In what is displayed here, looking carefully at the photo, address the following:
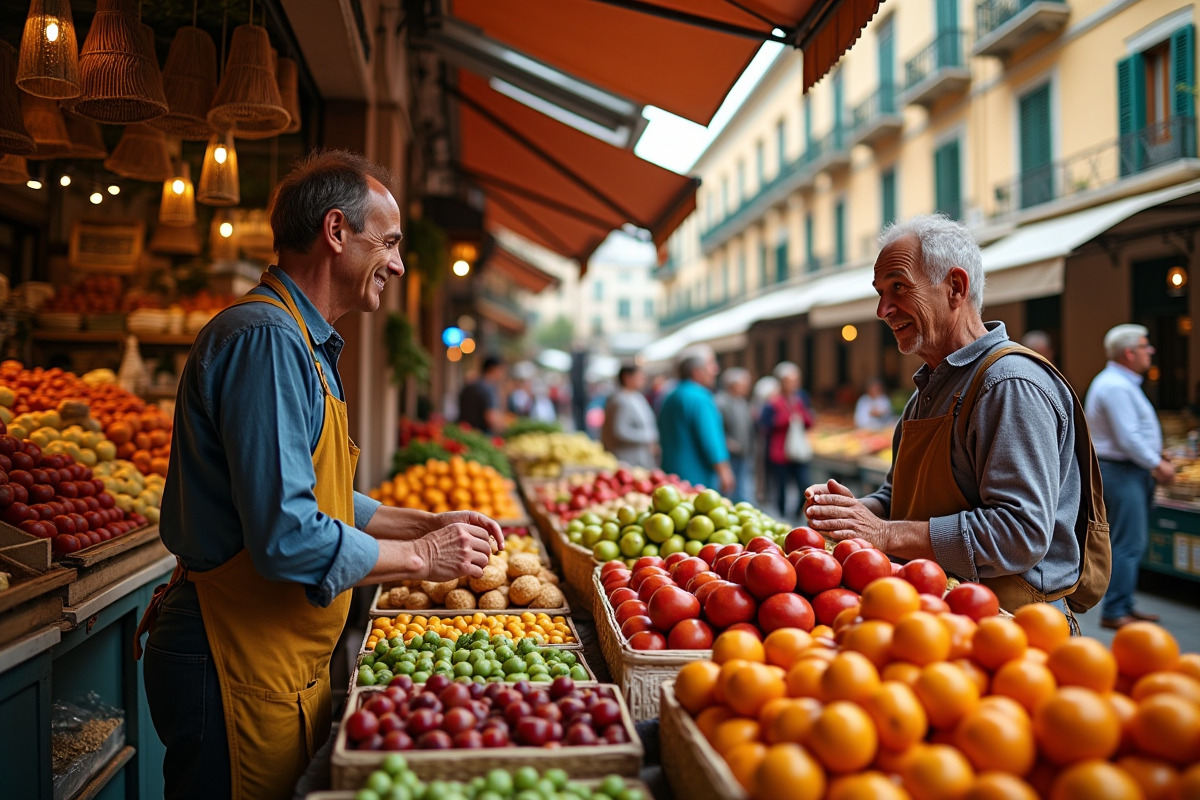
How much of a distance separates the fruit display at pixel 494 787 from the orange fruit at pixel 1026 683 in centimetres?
71

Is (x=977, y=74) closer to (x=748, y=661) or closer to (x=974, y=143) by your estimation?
(x=974, y=143)

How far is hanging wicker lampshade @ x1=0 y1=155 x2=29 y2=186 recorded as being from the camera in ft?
11.8

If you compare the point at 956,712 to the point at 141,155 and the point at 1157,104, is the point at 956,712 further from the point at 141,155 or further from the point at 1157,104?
the point at 1157,104

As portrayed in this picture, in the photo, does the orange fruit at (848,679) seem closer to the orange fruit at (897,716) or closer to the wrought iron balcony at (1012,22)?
the orange fruit at (897,716)

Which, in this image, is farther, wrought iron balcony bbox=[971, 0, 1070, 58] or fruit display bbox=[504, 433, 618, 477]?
wrought iron balcony bbox=[971, 0, 1070, 58]

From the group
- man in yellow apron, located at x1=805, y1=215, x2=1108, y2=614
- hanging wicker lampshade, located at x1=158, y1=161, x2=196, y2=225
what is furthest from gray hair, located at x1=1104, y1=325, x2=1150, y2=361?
hanging wicker lampshade, located at x1=158, y1=161, x2=196, y2=225

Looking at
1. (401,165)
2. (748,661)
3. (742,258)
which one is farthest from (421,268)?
(742,258)

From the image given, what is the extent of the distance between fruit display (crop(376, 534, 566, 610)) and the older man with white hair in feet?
16.5

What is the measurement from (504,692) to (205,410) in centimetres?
98

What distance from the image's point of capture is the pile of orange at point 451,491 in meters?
5.17

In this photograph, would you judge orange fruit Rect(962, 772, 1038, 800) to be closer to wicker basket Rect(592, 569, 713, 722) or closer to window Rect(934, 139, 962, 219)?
wicker basket Rect(592, 569, 713, 722)

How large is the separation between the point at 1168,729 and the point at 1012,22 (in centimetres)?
1586

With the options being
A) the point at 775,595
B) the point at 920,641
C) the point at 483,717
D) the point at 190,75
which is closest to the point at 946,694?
the point at 920,641

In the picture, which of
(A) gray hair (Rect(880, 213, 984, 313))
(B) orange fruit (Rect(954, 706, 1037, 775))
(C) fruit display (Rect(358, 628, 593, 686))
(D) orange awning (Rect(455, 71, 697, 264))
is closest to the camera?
(B) orange fruit (Rect(954, 706, 1037, 775))
